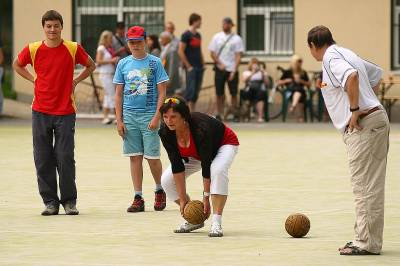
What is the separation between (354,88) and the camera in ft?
35.5

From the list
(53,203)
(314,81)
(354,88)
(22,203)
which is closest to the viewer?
(354,88)

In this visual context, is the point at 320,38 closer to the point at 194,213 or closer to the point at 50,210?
the point at 194,213

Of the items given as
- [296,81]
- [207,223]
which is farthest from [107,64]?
[207,223]

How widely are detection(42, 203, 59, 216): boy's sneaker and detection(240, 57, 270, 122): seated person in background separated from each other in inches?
626

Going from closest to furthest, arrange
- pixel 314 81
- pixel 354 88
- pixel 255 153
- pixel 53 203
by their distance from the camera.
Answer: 1. pixel 354 88
2. pixel 53 203
3. pixel 255 153
4. pixel 314 81

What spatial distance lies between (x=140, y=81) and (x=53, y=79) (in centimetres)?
89

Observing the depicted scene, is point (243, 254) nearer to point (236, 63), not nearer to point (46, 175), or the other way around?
point (46, 175)

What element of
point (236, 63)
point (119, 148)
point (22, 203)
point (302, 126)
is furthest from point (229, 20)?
point (22, 203)

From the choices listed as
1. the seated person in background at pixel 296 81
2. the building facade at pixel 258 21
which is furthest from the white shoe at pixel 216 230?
the building facade at pixel 258 21

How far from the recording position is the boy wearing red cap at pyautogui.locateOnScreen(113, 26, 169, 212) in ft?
47.2

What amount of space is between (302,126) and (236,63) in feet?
6.85

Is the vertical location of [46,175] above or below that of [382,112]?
below

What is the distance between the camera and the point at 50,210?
14.1 meters

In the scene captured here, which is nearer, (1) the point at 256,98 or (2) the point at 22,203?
(2) the point at 22,203
